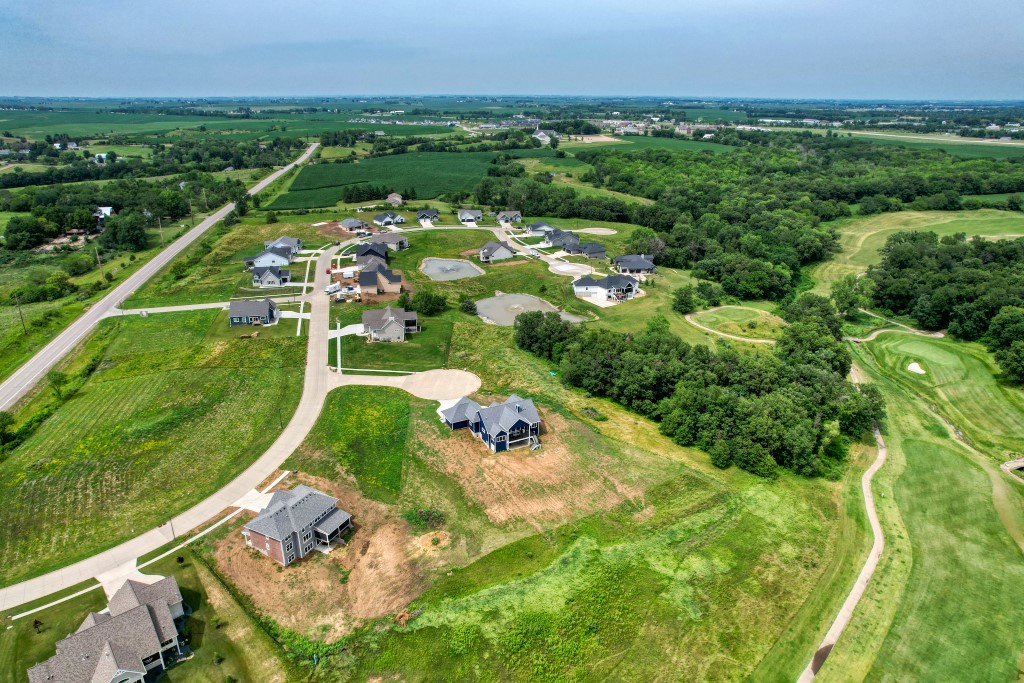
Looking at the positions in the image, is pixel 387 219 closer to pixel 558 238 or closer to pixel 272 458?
pixel 558 238

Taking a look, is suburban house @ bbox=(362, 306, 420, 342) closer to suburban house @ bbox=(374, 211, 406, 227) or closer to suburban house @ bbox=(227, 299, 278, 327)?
suburban house @ bbox=(227, 299, 278, 327)

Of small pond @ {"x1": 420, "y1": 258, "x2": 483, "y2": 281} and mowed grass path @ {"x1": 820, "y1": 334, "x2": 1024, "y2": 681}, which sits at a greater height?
small pond @ {"x1": 420, "y1": 258, "x2": 483, "y2": 281}

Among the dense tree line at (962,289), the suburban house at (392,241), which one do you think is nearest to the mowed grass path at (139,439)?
the suburban house at (392,241)

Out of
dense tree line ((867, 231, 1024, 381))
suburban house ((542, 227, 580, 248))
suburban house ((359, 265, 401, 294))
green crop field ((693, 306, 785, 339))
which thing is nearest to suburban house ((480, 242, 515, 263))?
suburban house ((542, 227, 580, 248))

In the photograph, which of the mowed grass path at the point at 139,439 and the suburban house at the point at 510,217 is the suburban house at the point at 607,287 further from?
the suburban house at the point at 510,217

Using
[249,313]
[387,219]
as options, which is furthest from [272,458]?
[387,219]

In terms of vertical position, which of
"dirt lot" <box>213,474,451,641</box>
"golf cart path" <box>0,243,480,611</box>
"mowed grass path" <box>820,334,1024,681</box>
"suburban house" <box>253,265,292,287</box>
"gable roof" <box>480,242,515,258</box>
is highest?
"gable roof" <box>480,242,515,258</box>

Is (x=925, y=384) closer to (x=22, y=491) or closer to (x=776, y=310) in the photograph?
(x=776, y=310)
